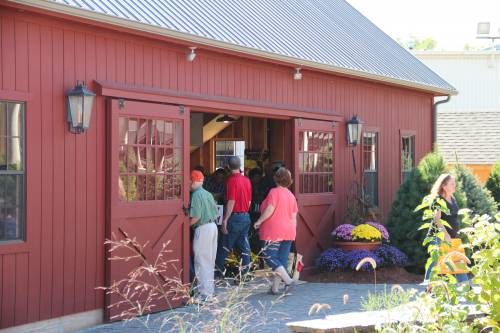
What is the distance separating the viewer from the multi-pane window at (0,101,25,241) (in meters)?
8.45

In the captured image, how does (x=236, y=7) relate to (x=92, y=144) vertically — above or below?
above

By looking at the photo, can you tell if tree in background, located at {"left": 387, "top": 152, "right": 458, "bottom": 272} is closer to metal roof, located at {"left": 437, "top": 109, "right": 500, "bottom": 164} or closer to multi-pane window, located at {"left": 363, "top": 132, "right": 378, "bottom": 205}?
multi-pane window, located at {"left": 363, "top": 132, "right": 378, "bottom": 205}

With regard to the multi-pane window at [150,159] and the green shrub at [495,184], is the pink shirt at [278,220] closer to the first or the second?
the multi-pane window at [150,159]

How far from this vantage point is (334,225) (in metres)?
14.7

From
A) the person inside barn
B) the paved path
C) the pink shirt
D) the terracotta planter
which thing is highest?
the person inside barn

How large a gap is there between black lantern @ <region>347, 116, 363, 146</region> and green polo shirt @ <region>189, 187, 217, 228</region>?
486cm

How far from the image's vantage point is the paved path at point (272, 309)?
912cm

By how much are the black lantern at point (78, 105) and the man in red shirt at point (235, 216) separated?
3.17m

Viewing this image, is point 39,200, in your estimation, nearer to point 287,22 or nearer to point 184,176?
point 184,176

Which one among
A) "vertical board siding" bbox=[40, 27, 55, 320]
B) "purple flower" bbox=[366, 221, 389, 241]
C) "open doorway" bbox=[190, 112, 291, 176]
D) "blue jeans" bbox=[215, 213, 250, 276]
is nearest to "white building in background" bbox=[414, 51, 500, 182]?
"open doorway" bbox=[190, 112, 291, 176]

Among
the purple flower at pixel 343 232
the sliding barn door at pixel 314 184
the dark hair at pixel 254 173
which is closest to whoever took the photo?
the sliding barn door at pixel 314 184

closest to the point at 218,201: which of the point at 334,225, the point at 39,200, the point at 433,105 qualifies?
the point at 334,225

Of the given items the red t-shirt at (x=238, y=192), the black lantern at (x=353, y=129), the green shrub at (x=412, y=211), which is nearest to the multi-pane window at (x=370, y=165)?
the black lantern at (x=353, y=129)

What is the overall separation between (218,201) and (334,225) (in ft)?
7.58
